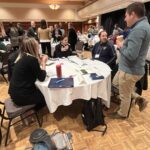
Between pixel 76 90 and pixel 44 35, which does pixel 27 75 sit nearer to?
pixel 76 90

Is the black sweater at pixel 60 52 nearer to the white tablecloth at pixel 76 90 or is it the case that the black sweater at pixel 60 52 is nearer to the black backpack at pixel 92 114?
the white tablecloth at pixel 76 90

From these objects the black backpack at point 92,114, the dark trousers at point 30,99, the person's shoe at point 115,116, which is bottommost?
the person's shoe at point 115,116

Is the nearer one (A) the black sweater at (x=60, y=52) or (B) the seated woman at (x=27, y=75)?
(B) the seated woman at (x=27, y=75)

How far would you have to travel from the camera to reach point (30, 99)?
6.70ft

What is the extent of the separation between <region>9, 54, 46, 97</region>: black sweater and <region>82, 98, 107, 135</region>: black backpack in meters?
0.68

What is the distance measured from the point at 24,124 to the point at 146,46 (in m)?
1.97

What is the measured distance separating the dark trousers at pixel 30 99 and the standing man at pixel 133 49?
1.08 m

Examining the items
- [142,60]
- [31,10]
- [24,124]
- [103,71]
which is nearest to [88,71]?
[103,71]

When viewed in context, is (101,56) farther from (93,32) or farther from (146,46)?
(93,32)

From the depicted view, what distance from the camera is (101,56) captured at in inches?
121

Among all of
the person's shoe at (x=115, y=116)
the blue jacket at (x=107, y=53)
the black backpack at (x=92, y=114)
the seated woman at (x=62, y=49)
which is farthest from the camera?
the seated woman at (x=62, y=49)

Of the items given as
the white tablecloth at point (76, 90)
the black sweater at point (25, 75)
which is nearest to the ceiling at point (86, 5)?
the white tablecloth at point (76, 90)

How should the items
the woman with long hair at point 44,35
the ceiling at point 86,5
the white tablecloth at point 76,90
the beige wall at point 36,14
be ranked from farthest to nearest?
the beige wall at point 36,14 → the ceiling at point 86,5 → the woman with long hair at point 44,35 → the white tablecloth at point 76,90

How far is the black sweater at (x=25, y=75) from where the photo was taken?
1928mm
